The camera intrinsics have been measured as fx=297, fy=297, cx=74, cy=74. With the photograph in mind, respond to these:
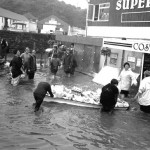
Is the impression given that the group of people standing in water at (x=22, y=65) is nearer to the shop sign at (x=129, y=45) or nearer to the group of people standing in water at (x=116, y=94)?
the shop sign at (x=129, y=45)

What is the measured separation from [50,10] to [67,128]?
351ft

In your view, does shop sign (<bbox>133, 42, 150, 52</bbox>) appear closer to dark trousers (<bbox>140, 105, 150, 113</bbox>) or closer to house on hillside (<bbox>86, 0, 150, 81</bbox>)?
house on hillside (<bbox>86, 0, 150, 81</bbox>)

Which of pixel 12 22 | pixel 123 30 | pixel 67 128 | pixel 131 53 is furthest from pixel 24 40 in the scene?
pixel 67 128

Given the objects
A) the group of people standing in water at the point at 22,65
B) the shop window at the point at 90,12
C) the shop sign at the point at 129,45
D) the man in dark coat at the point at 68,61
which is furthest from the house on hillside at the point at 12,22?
the shop sign at the point at 129,45

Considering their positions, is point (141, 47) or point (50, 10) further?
point (50, 10)

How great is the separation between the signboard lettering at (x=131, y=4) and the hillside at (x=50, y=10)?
7803 centimetres

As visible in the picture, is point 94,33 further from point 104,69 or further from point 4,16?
point 4,16

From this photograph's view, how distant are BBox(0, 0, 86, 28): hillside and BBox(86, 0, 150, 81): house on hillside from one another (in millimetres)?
74729

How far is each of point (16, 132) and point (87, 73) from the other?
46.2ft

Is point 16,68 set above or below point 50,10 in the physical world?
below

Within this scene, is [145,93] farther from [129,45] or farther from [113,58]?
[113,58]

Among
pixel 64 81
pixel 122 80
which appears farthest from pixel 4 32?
pixel 122 80

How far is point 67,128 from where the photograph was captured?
30.3 ft

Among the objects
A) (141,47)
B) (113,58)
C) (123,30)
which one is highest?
(123,30)
